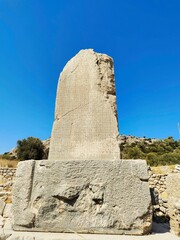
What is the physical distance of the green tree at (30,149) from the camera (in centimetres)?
2048

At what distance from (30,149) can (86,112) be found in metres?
19.5

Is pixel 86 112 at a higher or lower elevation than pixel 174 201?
higher

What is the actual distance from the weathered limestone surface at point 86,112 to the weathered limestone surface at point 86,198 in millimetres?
369

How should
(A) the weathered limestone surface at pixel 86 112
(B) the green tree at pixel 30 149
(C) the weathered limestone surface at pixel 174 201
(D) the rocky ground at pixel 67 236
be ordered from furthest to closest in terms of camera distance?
(B) the green tree at pixel 30 149, (A) the weathered limestone surface at pixel 86 112, (C) the weathered limestone surface at pixel 174 201, (D) the rocky ground at pixel 67 236

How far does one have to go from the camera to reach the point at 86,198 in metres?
1.99

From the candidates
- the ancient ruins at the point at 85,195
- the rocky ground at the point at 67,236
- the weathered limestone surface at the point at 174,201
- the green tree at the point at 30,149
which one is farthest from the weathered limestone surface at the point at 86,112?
the green tree at the point at 30,149

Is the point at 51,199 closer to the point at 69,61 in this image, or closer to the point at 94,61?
the point at 94,61

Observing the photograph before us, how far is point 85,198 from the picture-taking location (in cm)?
199

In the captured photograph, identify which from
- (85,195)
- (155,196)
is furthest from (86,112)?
(155,196)

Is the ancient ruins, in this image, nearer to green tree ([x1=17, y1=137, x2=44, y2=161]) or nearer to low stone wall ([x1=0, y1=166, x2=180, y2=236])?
low stone wall ([x1=0, y1=166, x2=180, y2=236])

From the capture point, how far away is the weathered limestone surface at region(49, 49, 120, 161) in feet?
8.07

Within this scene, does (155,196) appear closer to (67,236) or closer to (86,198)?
(86,198)

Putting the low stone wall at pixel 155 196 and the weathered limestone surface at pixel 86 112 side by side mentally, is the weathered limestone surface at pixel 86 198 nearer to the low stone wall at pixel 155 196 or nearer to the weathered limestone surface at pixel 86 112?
the weathered limestone surface at pixel 86 112

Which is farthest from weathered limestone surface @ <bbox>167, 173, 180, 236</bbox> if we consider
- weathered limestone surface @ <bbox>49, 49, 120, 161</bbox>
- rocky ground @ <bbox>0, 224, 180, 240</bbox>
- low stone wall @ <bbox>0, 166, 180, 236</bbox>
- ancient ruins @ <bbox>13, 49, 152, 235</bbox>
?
weathered limestone surface @ <bbox>49, 49, 120, 161</bbox>
